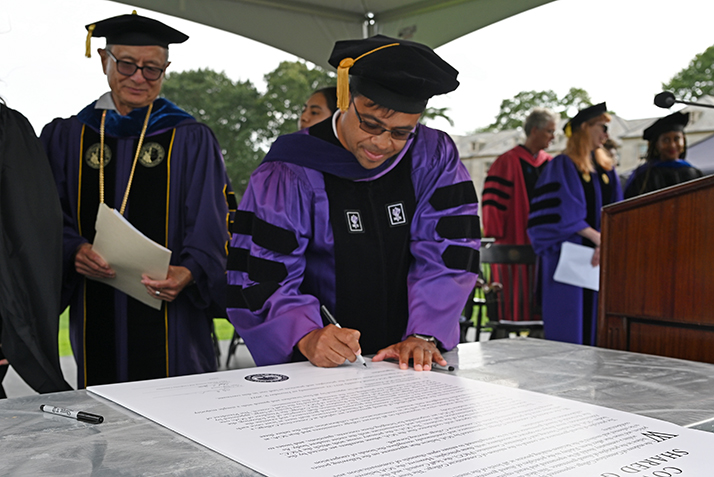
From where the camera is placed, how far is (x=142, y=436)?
0.97 metres

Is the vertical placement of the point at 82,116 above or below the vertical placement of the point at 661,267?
above

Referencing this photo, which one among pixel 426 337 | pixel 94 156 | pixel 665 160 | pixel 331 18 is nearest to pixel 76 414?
pixel 426 337

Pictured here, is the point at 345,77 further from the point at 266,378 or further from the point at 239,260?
the point at 266,378

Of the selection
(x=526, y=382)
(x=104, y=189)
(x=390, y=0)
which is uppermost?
(x=390, y=0)

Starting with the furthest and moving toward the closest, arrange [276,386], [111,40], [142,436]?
1. [111,40]
2. [276,386]
3. [142,436]

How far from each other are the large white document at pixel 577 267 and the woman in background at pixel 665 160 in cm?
75

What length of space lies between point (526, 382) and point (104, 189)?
2.07 meters

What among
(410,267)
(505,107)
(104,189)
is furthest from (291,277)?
(505,107)

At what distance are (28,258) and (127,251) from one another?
34 cm

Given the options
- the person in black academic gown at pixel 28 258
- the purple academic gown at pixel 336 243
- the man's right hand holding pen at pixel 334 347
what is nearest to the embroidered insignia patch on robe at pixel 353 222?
the purple academic gown at pixel 336 243

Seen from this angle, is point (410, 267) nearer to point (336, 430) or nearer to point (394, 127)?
point (394, 127)

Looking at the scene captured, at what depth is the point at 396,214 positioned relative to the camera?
6.59 feet

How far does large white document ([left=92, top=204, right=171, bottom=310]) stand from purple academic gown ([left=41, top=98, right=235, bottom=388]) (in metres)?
0.22

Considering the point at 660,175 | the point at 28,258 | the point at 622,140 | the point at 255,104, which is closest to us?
the point at 28,258
